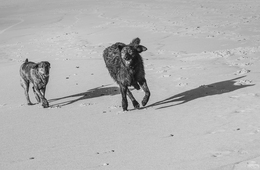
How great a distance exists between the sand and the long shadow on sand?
24 millimetres

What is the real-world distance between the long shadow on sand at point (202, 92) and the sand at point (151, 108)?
24 millimetres

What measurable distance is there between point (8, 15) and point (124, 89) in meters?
34.8

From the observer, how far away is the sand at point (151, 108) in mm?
6043

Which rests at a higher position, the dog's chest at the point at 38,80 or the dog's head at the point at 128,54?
the dog's head at the point at 128,54

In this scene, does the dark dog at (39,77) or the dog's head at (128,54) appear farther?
the dark dog at (39,77)

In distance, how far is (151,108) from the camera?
9047 millimetres

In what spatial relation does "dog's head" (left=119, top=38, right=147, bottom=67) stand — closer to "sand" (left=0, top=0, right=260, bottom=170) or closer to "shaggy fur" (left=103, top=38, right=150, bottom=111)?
"shaggy fur" (left=103, top=38, right=150, bottom=111)

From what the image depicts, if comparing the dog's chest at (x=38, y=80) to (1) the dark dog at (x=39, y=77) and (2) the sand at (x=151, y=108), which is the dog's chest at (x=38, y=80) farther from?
(2) the sand at (x=151, y=108)

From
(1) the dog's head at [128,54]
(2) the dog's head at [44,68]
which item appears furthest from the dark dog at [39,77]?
(1) the dog's head at [128,54]

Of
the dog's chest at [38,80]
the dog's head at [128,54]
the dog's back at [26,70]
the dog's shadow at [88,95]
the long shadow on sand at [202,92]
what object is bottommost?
the long shadow on sand at [202,92]

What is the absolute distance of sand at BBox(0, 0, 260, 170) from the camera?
6043 millimetres

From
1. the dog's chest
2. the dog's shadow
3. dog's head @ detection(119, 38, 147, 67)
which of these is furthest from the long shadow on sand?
the dog's chest

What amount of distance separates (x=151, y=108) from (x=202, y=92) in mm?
1340

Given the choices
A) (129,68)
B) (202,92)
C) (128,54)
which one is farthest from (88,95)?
(202,92)
